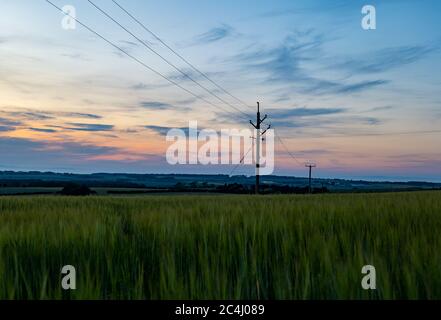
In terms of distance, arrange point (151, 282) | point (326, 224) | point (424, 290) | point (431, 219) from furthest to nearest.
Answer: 1. point (431, 219)
2. point (326, 224)
3. point (151, 282)
4. point (424, 290)

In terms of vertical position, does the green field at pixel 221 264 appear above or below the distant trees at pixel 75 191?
above

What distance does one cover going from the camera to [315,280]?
99.0 inches

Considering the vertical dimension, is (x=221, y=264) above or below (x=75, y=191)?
above

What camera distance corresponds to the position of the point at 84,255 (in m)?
3.35

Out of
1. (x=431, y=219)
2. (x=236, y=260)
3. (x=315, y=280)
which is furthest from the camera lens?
(x=431, y=219)

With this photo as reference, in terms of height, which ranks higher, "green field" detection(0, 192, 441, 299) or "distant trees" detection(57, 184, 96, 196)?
"green field" detection(0, 192, 441, 299)

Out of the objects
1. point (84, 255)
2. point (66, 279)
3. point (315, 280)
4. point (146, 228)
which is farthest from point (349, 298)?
point (146, 228)

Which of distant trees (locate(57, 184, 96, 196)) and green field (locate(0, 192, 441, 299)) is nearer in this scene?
green field (locate(0, 192, 441, 299))

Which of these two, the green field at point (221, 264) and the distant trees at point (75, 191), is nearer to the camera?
the green field at point (221, 264)

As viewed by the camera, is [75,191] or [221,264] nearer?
[221,264]

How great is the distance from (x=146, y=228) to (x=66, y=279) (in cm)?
224
